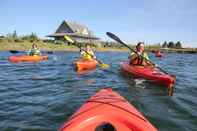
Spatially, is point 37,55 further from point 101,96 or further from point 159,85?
point 101,96

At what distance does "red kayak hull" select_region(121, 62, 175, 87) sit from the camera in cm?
851

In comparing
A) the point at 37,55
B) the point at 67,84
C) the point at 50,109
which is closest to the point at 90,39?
the point at 37,55

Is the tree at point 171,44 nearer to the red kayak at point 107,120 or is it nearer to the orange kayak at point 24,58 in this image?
the orange kayak at point 24,58

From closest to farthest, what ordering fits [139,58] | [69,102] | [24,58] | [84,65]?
[69,102] < [139,58] < [84,65] < [24,58]

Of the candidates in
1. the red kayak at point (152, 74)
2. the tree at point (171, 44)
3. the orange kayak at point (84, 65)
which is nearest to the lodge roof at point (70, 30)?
the tree at point (171, 44)

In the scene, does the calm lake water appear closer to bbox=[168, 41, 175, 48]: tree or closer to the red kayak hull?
the red kayak hull

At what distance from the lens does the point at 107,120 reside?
150 inches

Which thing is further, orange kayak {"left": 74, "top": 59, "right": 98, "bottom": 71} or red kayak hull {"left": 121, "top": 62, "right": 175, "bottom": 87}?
orange kayak {"left": 74, "top": 59, "right": 98, "bottom": 71}

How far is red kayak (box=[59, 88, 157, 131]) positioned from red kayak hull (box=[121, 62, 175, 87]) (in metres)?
4.53

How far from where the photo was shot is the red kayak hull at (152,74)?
27.9 ft

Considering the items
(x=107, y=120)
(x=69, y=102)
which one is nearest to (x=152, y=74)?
(x=69, y=102)

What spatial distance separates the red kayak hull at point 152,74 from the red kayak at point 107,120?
14.9ft

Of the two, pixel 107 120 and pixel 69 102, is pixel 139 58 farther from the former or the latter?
pixel 107 120

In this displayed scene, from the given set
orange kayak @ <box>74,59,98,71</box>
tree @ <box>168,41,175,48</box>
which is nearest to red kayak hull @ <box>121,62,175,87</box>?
orange kayak @ <box>74,59,98,71</box>
